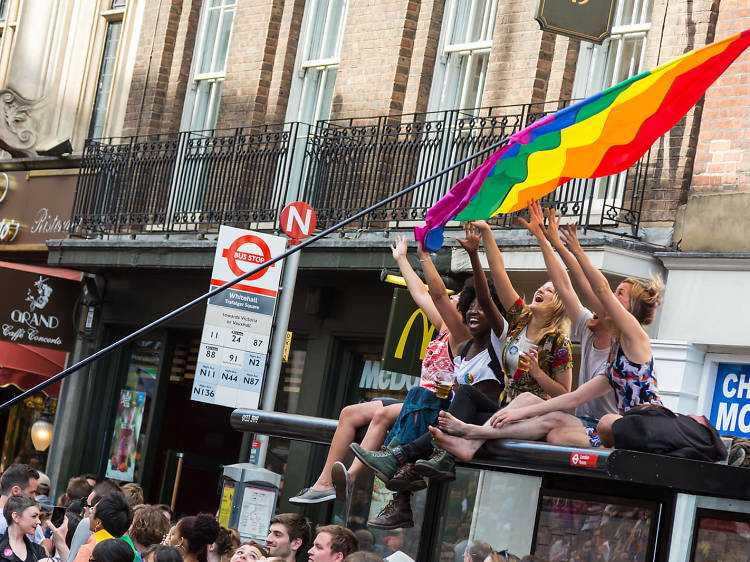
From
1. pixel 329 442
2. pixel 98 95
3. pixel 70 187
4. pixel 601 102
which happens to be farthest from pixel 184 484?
pixel 601 102

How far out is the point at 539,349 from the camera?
294 inches

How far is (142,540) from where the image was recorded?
8.77 metres

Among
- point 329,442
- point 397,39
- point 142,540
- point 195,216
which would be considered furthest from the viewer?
point 195,216

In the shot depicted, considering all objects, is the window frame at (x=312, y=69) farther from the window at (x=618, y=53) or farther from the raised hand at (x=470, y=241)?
the raised hand at (x=470, y=241)

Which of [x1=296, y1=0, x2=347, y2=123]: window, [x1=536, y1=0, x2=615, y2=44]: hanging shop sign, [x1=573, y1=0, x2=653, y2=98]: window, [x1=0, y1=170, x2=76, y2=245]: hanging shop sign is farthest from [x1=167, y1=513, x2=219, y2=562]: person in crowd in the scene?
[x1=0, y1=170, x2=76, y2=245]: hanging shop sign

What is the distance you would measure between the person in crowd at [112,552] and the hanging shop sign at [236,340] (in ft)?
12.2

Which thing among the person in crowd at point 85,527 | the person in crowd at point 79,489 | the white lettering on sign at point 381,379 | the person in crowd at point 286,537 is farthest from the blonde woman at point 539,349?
the white lettering on sign at point 381,379

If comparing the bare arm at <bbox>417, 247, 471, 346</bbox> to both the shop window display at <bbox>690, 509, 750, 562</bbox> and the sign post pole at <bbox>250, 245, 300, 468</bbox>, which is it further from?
the sign post pole at <bbox>250, 245, 300, 468</bbox>

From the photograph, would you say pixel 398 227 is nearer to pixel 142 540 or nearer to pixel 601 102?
pixel 142 540

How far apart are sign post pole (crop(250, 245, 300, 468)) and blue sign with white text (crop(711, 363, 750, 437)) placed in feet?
12.3

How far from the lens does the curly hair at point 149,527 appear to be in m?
8.72

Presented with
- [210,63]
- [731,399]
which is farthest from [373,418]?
[210,63]

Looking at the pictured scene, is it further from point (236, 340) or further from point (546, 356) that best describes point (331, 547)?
point (236, 340)

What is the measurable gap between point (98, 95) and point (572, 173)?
14.5 m
